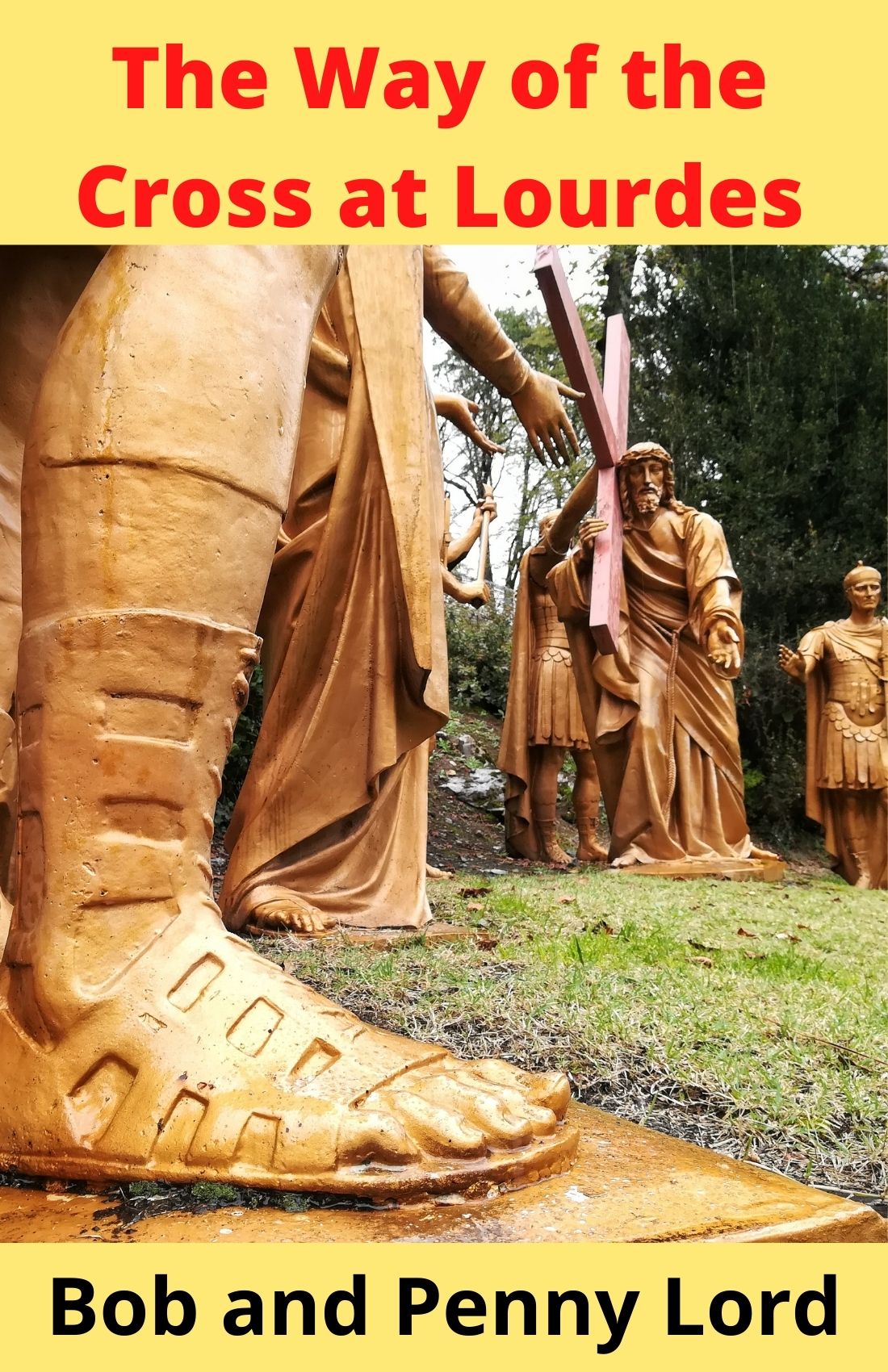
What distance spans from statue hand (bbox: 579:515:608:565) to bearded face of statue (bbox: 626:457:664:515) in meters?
0.54

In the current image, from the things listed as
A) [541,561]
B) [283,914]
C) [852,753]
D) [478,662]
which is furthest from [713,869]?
[478,662]

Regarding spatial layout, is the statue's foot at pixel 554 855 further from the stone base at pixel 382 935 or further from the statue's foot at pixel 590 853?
the stone base at pixel 382 935

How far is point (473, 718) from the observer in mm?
14734

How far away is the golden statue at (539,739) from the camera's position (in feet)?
32.9

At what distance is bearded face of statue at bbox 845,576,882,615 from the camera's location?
9.89 m

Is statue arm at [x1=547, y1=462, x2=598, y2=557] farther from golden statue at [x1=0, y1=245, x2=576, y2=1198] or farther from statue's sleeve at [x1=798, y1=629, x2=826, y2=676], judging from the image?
golden statue at [x1=0, y1=245, x2=576, y2=1198]

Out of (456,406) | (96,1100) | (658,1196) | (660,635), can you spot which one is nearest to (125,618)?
(96,1100)

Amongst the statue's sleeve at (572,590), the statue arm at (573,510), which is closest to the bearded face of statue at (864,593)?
the statue arm at (573,510)

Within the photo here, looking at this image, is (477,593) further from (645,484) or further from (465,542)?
(645,484)

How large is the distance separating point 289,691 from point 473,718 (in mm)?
11247

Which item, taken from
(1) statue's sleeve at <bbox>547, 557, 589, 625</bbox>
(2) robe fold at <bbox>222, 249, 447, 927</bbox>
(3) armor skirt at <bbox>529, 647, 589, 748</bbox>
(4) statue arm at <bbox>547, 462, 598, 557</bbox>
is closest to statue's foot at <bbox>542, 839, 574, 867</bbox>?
(3) armor skirt at <bbox>529, 647, 589, 748</bbox>

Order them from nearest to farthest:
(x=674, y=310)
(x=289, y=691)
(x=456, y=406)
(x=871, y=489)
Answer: (x=289, y=691) → (x=456, y=406) → (x=871, y=489) → (x=674, y=310)

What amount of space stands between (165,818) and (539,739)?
29.9ft

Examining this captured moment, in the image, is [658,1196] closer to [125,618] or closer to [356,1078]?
[356,1078]
